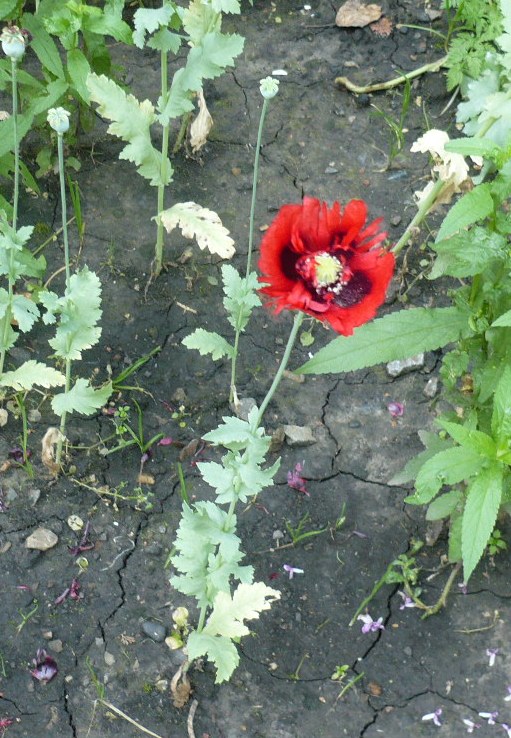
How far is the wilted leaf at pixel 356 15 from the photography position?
368 cm

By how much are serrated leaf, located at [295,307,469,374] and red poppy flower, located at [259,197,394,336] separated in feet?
1.10

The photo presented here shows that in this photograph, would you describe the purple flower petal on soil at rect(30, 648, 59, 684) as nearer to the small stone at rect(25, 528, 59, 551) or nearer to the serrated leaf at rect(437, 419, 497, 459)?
the small stone at rect(25, 528, 59, 551)

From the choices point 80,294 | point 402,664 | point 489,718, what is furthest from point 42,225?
point 489,718

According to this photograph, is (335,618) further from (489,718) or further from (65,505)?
(65,505)

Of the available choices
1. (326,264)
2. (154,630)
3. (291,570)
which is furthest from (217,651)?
(326,264)

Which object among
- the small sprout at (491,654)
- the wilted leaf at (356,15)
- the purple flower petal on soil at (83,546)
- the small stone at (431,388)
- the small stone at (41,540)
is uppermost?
the wilted leaf at (356,15)

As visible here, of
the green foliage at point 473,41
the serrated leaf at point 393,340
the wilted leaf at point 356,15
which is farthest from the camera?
the wilted leaf at point 356,15

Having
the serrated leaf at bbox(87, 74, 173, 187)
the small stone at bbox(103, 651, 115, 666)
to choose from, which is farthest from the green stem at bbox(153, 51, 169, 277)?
the small stone at bbox(103, 651, 115, 666)

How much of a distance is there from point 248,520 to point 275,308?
0.89 metres

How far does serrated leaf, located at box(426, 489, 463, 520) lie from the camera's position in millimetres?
2408

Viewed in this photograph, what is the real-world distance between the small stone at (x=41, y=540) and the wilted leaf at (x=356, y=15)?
2288 mm

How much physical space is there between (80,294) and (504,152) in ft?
3.40

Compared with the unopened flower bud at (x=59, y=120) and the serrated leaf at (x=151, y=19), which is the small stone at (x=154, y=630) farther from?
the serrated leaf at (x=151, y=19)

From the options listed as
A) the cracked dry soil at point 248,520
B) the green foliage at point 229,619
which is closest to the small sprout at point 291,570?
the cracked dry soil at point 248,520
